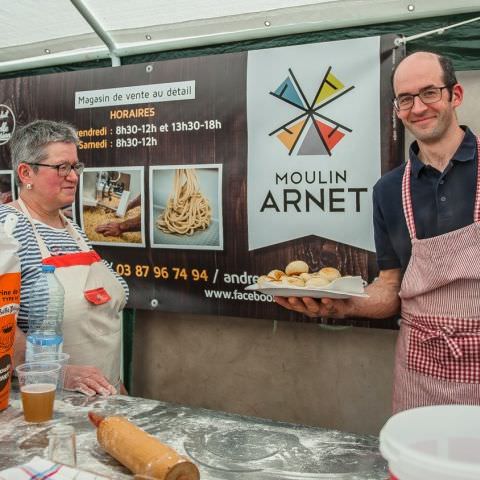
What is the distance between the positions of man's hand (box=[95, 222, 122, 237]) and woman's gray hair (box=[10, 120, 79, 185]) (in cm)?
89

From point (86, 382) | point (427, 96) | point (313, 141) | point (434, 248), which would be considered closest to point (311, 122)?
point (313, 141)

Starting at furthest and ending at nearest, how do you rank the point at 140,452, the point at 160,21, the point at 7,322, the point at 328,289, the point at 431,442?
the point at 160,21
the point at 328,289
the point at 7,322
the point at 140,452
the point at 431,442

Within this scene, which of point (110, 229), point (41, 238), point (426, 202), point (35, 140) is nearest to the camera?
point (426, 202)

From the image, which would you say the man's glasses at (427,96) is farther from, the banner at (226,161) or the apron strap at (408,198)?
the banner at (226,161)

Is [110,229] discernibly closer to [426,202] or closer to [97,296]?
[97,296]

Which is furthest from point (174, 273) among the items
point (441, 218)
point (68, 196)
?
point (441, 218)

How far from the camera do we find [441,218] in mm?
1870

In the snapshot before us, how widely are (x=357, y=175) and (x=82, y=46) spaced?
67.2 inches

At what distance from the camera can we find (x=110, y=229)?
3.13m

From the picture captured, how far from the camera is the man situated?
1.76m

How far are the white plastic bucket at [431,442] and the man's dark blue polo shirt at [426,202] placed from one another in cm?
114

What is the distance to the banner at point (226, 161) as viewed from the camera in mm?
2535

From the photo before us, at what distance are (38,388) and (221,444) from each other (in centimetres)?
52

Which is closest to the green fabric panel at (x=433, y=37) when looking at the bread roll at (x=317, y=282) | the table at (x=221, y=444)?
the bread roll at (x=317, y=282)
